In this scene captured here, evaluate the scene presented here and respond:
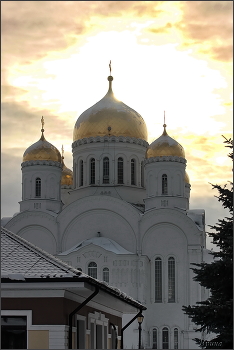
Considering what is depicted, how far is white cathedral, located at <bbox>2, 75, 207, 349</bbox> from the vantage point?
139ft

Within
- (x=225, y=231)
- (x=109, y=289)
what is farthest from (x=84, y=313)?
(x=225, y=231)

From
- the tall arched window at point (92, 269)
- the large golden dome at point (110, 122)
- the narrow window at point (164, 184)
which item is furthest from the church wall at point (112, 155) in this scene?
the tall arched window at point (92, 269)

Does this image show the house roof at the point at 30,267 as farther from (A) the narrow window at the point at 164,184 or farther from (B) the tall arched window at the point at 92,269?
(A) the narrow window at the point at 164,184

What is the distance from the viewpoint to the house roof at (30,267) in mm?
10984

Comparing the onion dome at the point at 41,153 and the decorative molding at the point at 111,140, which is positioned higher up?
the decorative molding at the point at 111,140

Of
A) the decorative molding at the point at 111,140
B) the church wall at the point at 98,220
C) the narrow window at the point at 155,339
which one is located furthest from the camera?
the decorative molding at the point at 111,140

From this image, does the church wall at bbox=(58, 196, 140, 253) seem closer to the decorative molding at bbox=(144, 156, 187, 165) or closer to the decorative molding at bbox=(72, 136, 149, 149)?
the decorative molding at bbox=(144, 156, 187, 165)

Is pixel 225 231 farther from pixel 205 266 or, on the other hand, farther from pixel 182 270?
pixel 182 270

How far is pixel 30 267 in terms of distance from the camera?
11.4 m

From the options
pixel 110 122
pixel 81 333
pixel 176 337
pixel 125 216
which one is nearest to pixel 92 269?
pixel 125 216

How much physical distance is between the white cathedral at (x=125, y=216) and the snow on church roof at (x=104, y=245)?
82mm

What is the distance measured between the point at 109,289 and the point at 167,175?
32.2m

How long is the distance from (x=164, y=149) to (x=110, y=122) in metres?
4.51

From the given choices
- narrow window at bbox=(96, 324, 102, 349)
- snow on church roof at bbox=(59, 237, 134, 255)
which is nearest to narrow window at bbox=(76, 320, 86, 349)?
narrow window at bbox=(96, 324, 102, 349)
